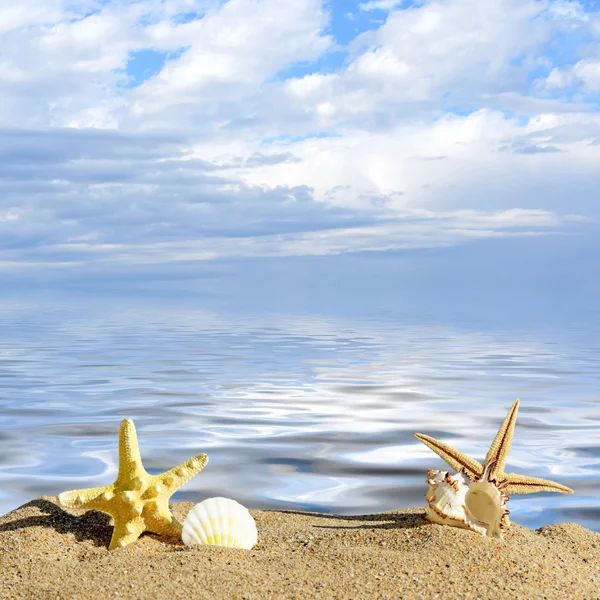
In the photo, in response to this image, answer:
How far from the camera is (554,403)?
1448 cm

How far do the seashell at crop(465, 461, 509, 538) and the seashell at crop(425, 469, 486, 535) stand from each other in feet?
0.18

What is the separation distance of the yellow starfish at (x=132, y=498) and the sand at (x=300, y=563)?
0.10 m

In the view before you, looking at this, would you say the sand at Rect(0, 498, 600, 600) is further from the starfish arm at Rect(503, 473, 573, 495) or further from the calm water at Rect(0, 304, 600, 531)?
the calm water at Rect(0, 304, 600, 531)

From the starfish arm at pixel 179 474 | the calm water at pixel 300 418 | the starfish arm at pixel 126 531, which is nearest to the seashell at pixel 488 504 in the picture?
the calm water at pixel 300 418

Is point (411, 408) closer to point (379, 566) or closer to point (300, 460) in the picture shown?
point (300, 460)

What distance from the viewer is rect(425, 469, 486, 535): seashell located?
526cm

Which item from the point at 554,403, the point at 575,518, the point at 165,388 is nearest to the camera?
the point at 575,518

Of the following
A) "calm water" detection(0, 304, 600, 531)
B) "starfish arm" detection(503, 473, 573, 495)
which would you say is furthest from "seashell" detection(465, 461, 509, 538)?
"calm water" detection(0, 304, 600, 531)

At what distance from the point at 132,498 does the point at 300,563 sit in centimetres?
118

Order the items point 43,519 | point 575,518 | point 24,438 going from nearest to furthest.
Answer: point 43,519
point 575,518
point 24,438

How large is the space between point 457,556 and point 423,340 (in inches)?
1050

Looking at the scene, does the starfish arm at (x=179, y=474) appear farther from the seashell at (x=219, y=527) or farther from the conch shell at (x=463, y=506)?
the conch shell at (x=463, y=506)

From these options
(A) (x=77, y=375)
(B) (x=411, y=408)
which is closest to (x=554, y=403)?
(B) (x=411, y=408)

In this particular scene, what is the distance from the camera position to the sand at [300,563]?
14.0ft
